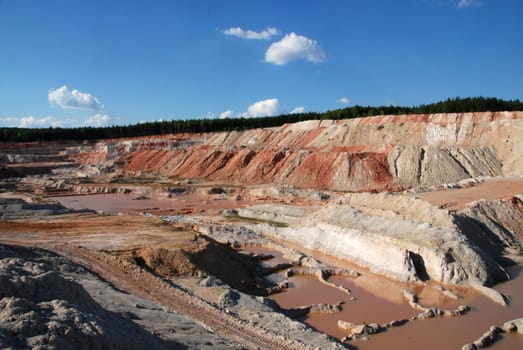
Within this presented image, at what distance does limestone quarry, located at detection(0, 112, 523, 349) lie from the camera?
10.9 m

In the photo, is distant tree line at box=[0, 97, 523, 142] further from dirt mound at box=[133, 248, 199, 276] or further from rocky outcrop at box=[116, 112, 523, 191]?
dirt mound at box=[133, 248, 199, 276]

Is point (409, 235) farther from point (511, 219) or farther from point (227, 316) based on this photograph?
point (227, 316)

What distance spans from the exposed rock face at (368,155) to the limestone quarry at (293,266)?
1.29 ft

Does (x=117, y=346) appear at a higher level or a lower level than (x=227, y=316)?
higher

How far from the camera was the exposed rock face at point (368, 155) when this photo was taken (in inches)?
1922

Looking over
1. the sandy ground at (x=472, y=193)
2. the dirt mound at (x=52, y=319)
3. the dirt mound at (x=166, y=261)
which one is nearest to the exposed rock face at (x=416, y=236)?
the sandy ground at (x=472, y=193)

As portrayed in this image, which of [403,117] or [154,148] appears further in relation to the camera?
[154,148]

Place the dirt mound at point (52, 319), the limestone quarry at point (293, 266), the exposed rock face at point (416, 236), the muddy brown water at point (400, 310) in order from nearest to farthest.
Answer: the dirt mound at point (52, 319), the limestone quarry at point (293, 266), the muddy brown water at point (400, 310), the exposed rock face at point (416, 236)

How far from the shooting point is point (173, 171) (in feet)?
248

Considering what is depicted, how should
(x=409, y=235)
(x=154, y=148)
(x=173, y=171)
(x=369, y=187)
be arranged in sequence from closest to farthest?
(x=409, y=235) → (x=369, y=187) → (x=173, y=171) → (x=154, y=148)

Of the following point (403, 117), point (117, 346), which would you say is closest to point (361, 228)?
point (117, 346)

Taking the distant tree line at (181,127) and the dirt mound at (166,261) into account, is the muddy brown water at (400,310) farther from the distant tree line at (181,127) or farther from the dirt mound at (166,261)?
the distant tree line at (181,127)

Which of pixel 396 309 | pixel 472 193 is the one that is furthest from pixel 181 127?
pixel 396 309

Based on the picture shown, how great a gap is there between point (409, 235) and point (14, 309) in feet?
66.0
